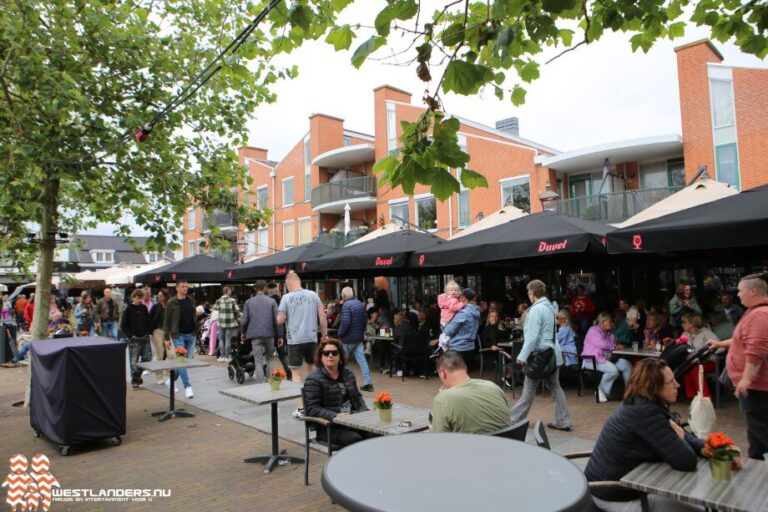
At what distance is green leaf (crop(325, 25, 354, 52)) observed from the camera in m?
3.56

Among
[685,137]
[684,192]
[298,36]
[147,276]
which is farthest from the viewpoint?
[685,137]

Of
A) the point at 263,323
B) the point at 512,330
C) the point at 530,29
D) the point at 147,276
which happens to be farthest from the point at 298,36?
the point at 147,276

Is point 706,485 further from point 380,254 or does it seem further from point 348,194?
point 348,194

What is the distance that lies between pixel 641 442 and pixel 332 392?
275 cm

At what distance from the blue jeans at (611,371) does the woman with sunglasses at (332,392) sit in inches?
164

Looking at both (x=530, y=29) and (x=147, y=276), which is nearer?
(x=530, y=29)

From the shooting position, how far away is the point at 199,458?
18.6 ft

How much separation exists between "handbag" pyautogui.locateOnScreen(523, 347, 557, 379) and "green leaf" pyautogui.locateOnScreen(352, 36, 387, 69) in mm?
4046

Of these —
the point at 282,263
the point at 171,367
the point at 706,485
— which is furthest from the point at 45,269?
the point at 706,485

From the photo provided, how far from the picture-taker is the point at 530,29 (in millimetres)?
3619

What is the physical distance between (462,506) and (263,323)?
7540 millimetres

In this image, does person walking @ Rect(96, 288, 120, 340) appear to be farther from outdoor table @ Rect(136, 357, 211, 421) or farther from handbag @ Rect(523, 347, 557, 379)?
handbag @ Rect(523, 347, 557, 379)

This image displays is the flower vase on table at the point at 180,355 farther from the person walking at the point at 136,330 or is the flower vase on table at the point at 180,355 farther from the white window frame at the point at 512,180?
the white window frame at the point at 512,180

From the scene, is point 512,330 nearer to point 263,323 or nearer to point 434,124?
point 263,323
